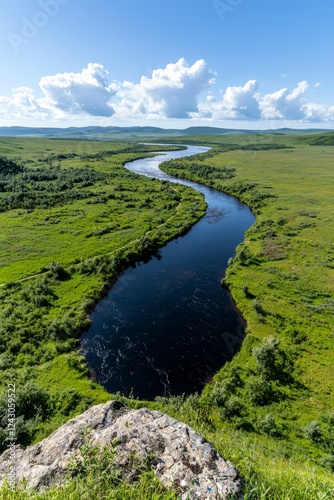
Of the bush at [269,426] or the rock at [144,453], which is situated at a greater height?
the rock at [144,453]

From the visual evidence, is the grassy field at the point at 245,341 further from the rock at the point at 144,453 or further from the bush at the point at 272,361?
Result: the rock at the point at 144,453

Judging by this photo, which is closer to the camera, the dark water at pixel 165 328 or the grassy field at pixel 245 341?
the grassy field at pixel 245 341

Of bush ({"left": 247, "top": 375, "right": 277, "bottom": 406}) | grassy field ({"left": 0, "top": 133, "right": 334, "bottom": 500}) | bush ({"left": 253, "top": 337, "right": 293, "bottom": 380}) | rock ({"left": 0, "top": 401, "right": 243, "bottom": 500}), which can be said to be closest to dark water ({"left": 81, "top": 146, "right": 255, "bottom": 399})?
grassy field ({"left": 0, "top": 133, "right": 334, "bottom": 500})

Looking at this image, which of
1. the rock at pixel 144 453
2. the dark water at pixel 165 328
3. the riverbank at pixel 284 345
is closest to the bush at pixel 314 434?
the riverbank at pixel 284 345

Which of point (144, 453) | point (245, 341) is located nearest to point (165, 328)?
point (245, 341)

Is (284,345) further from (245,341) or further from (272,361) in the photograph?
(245,341)

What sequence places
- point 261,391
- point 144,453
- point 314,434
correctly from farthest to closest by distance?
point 261,391 < point 314,434 < point 144,453

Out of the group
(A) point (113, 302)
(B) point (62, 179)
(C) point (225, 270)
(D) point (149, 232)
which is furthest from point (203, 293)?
(B) point (62, 179)
